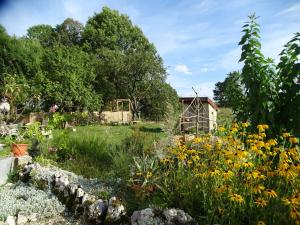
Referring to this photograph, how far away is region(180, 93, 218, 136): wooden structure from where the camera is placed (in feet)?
28.0

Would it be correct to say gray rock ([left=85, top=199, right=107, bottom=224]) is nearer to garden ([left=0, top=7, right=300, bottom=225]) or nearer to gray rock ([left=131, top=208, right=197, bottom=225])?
garden ([left=0, top=7, right=300, bottom=225])

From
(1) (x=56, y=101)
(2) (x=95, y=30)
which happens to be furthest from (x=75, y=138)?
(2) (x=95, y=30)

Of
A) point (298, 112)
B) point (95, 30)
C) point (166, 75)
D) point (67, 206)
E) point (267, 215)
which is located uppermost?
point (95, 30)

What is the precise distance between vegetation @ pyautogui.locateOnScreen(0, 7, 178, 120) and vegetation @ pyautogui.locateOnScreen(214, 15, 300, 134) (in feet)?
35.9

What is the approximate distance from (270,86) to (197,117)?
10.2ft

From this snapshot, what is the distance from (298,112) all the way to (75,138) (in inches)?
191

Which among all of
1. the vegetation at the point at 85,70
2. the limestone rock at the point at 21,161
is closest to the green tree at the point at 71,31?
the vegetation at the point at 85,70

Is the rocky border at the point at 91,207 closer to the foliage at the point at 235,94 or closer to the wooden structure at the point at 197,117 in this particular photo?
the foliage at the point at 235,94

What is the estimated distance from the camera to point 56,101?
19172 mm

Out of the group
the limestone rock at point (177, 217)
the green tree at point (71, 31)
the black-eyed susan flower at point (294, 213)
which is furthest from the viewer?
the green tree at point (71, 31)

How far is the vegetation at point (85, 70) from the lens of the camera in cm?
1886

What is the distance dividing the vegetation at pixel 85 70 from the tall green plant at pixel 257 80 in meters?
10.9

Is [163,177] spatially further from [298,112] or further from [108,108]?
[108,108]

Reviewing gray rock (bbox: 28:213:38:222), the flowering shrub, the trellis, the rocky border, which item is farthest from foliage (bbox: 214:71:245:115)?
gray rock (bbox: 28:213:38:222)
